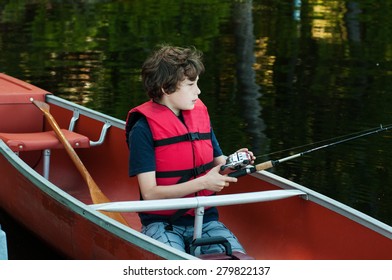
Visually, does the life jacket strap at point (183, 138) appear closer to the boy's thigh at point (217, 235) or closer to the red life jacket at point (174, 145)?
the red life jacket at point (174, 145)

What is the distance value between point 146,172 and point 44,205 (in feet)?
3.25

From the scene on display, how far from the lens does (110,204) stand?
4.45 m

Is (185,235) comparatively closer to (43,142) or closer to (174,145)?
(174,145)

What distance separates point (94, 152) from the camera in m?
6.16

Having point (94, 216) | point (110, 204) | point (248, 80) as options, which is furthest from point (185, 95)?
point (248, 80)

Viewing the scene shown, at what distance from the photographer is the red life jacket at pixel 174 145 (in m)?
4.55

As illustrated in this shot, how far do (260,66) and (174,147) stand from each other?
252 inches

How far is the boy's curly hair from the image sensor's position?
4426 mm

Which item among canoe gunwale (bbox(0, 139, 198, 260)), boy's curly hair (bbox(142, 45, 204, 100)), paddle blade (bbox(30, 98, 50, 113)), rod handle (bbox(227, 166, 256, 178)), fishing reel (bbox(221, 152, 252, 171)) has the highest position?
boy's curly hair (bbox(142, 45, 204, 100))

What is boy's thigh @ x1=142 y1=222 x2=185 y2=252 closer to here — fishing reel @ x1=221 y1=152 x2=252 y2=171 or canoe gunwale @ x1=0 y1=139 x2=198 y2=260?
canoe gunwale @ x1=0 y1=139 x2=198 y2=260

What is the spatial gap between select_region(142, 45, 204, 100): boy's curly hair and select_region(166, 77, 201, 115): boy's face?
0.8 inches

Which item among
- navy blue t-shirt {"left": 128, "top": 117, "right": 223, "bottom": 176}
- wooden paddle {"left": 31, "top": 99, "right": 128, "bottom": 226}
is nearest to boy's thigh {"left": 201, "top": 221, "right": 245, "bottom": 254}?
navy blue t-shirt {"left": 128, "top": 117, "right": 223, "bottom": 176}

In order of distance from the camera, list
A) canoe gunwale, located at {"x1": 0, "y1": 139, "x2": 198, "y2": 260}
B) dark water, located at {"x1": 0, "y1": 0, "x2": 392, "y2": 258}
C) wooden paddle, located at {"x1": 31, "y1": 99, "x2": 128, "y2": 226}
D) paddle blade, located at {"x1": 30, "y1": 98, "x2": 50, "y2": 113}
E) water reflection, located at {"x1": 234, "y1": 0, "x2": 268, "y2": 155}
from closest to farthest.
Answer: canoe gunwale, located at {"x1": 0, "y1": 139, "x2": 198, "y2": 260} → wooden paddle, located at {"x1": 31, "y1": 99, "x2": 128, "y2": 226} → paddle blade, located at {"x1": 30, "y1": 98, "x2": 50, "y2": 113} → dark water, located at {"x1": 0, "y1": 0, "x2": 392, "y2": 258} → water reflection, located at {"x1": 234, "y1": 0, "x2": 268, "y2": 155}

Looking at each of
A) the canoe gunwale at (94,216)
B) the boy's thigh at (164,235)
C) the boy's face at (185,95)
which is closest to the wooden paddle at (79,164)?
the canoe gunwale at (94,216)
